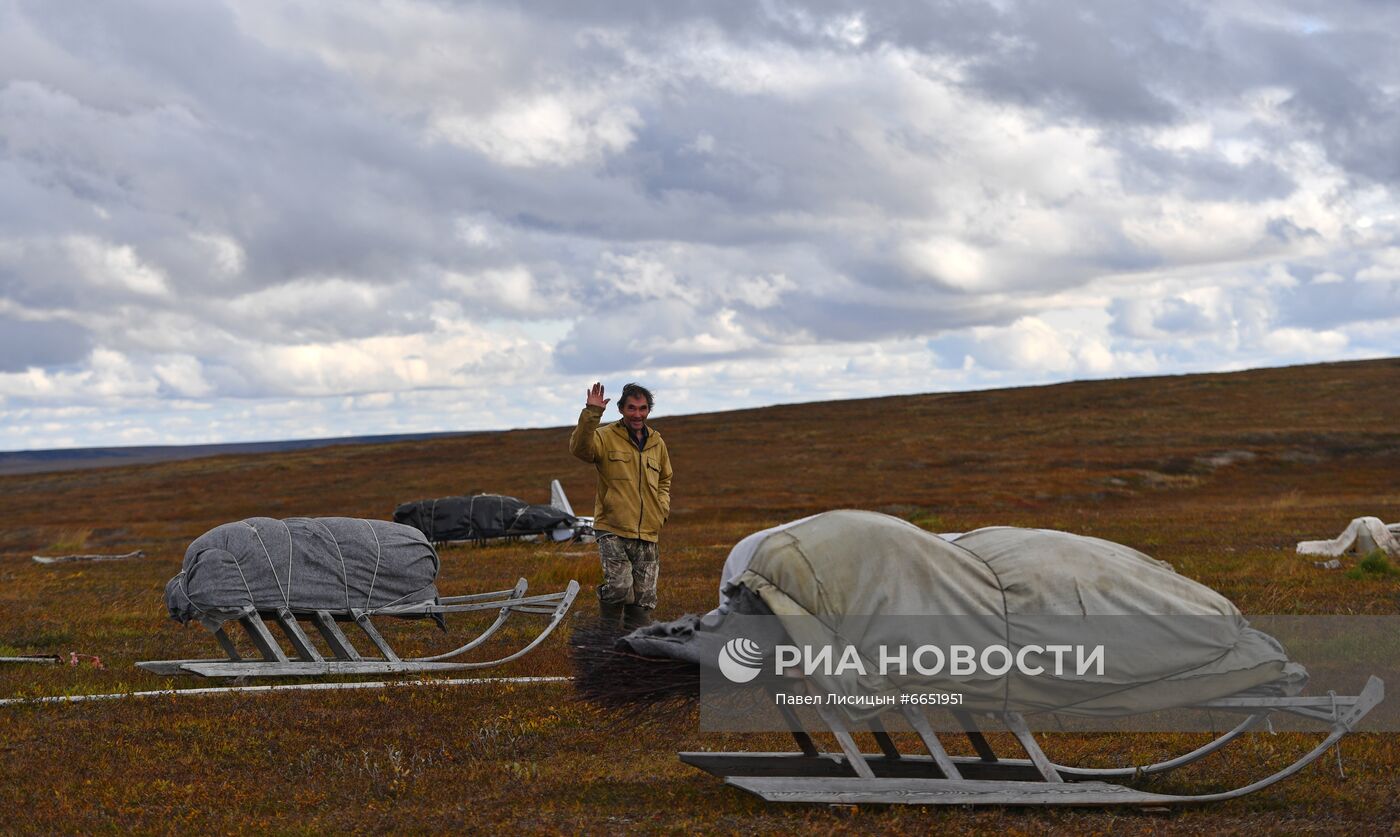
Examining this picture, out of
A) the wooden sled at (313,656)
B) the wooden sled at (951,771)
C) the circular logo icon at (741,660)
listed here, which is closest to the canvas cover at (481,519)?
the wooden sled at (313,656)

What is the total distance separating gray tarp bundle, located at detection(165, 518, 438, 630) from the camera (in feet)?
34.5

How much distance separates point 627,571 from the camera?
10.4m

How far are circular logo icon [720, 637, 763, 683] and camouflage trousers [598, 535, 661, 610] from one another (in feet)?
12.8

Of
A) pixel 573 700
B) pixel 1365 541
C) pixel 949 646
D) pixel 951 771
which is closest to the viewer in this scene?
pixel 949 646

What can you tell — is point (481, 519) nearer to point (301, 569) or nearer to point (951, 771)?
point (301, 569)

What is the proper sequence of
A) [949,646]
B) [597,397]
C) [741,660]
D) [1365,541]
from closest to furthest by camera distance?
1. [949,646]
2. [741,660]
3. [597,397]
4. [1365,541]

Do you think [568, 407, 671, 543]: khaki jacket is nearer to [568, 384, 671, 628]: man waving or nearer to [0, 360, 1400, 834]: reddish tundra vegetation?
[568, 384, 671, 628]: man waving

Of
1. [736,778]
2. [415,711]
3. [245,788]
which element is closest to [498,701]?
[415,711]

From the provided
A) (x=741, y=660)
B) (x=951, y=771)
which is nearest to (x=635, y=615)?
(x=741, y=660)

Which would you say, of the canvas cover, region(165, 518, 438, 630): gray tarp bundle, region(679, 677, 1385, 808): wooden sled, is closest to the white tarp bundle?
region(679, 677, 1385, 808): wooden sled

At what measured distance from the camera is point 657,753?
27.1ft

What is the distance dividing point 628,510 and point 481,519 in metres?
19.1

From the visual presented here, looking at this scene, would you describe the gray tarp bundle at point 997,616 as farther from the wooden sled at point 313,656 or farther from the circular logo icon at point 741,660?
the wooden sled at point 313,656

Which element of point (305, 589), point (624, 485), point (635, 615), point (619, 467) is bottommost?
point (635, 615)
